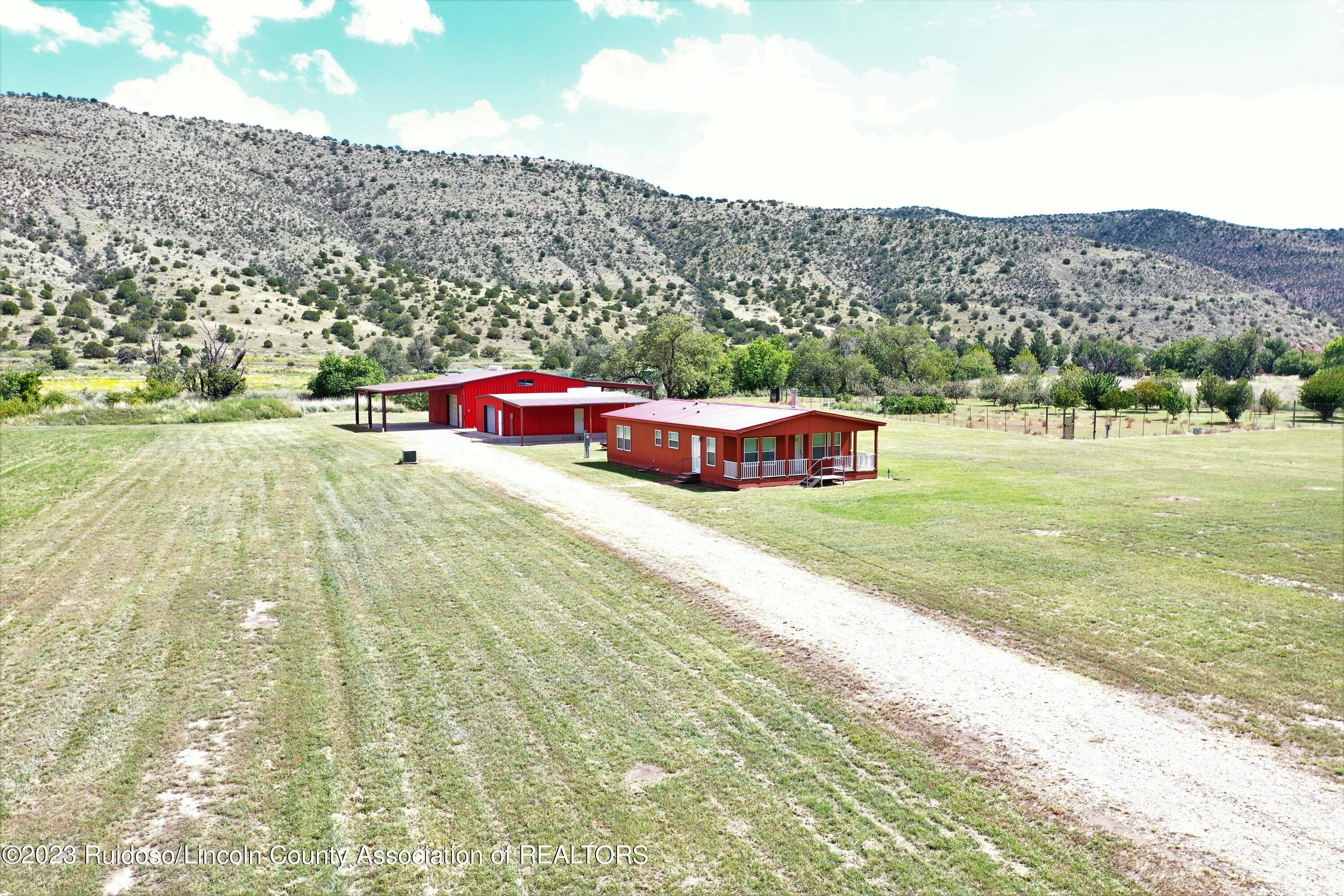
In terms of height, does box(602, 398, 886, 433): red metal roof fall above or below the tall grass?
above

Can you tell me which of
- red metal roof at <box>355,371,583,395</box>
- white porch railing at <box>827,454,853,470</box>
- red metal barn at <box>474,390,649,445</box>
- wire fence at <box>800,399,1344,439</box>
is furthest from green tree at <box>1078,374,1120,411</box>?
white porch railing at <box>827,454,853,470</box>

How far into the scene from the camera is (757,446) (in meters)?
30.5

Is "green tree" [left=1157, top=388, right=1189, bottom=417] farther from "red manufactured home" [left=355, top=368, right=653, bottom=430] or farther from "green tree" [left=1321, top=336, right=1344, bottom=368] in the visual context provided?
"red manufactured home" [left=355, top=368, right=653, bottom=430]

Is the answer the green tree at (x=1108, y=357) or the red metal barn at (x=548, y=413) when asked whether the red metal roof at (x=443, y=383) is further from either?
the green tree at (x=1108, y=357)

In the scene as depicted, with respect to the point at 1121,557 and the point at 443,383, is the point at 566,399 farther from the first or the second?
the point at 1121,557

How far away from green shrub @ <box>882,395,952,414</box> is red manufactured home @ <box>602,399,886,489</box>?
36.9 meters

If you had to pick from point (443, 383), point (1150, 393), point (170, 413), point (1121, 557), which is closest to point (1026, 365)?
point (1150, 393)

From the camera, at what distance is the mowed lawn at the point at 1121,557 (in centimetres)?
1223

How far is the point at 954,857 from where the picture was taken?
775 centimetres

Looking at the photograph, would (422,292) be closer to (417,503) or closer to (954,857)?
(417,503)

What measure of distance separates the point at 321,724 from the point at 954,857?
24.5 feet

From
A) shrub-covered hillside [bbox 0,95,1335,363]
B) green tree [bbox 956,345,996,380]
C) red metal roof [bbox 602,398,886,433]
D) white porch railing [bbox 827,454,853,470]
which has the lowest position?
white porch railing [bbox 827,454,853,470]

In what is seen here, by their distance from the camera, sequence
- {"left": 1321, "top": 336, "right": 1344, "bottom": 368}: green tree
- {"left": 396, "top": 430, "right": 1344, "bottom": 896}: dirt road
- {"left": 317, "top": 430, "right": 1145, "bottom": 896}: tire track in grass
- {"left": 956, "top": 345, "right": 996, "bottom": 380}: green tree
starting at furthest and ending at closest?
{"left": 956, "top": 345, "right": 996, "bottom": 380}: green tree, {"left": 1321, "top": 336, "right": 1344, "bottom": 368}: green tree, {"left": 317, "top": 430, "right": 1145, "bottom": 896}: tire track in grass, {"left": 396, "top": 430, "right": 1344, "bottom": 896}: dirt road

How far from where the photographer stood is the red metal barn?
146 ft
